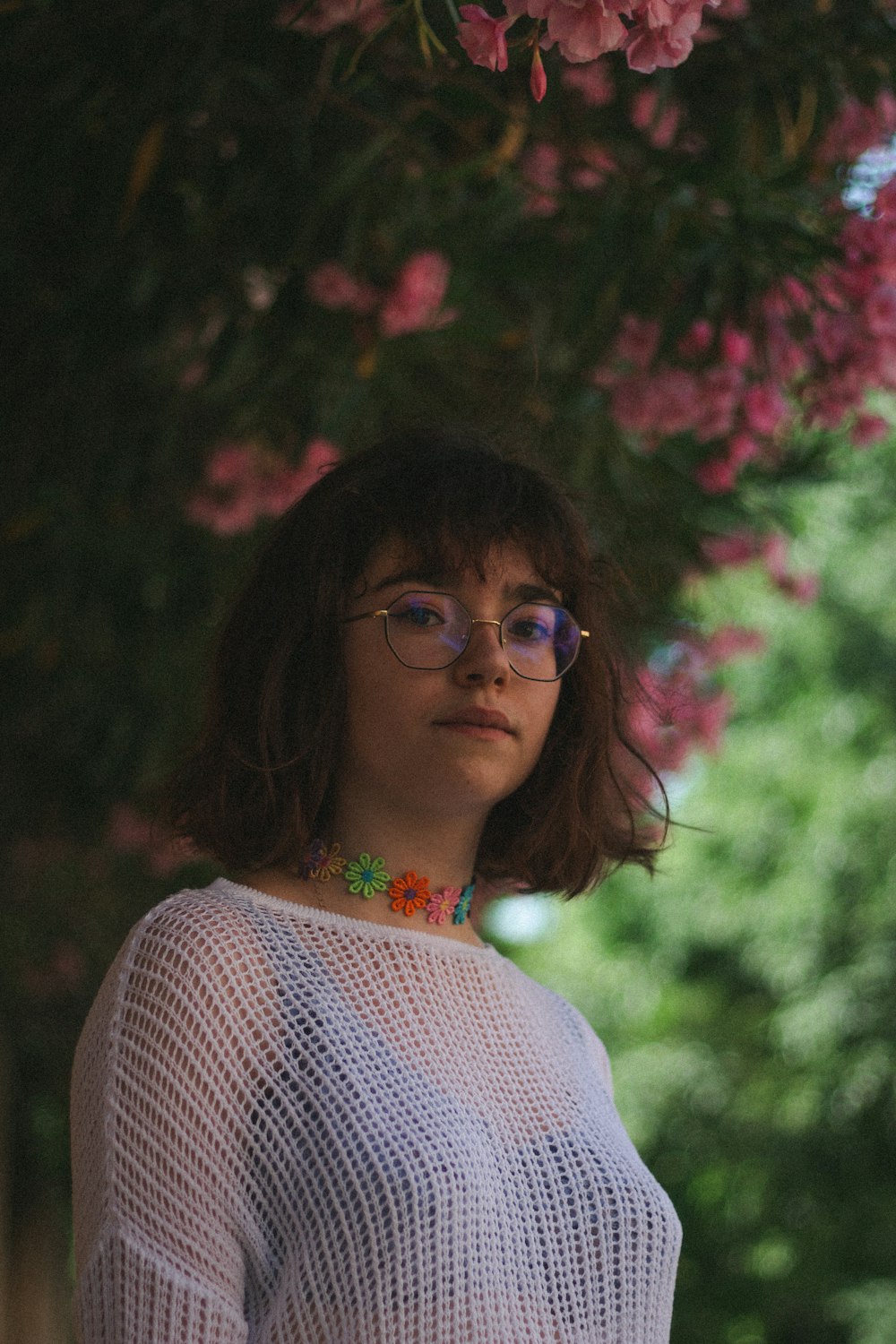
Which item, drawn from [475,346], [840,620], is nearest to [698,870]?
[840,620]

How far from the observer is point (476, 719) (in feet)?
5.34

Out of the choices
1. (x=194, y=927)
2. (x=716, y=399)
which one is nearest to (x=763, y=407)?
(x=716, y=399)

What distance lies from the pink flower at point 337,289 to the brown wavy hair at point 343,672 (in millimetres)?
1044

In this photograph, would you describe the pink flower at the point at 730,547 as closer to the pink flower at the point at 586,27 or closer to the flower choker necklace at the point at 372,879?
the flower choker necklace at the point at 372,879

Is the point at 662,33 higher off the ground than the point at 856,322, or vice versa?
the point at 662,33

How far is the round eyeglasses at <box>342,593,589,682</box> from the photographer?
1.62 metres

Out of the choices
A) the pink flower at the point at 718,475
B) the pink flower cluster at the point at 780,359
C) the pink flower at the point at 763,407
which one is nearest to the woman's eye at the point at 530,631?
the pink flower cluster at the point at 780,359

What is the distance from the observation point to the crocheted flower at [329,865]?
5.57 ft

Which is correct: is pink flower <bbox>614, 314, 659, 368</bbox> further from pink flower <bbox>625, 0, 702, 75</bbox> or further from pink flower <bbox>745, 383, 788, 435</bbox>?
pink flower <bbox>625, 0, 702, 75</bbox>

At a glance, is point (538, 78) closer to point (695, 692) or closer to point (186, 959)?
point (186, 959)

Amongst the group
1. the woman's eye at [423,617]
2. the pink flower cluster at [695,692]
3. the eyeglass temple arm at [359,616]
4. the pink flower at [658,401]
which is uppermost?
the woman's eye at [423,617]

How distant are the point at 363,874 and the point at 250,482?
6.45ft

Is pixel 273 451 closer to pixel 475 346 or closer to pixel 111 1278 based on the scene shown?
pixel 475 346

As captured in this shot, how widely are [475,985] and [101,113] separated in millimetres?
1626
